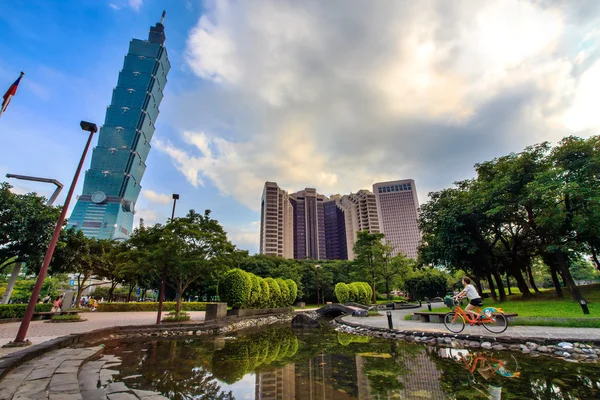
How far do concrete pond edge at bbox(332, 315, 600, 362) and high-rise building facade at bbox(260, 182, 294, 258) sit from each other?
382ft

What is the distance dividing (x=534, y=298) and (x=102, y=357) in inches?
1104

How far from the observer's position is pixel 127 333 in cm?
1220

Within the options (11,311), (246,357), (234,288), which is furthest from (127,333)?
(11,311)

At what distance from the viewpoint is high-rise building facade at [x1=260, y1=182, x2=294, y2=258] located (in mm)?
126875

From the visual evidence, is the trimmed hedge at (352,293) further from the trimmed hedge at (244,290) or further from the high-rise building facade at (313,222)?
the high-rise building facade at (313,222)

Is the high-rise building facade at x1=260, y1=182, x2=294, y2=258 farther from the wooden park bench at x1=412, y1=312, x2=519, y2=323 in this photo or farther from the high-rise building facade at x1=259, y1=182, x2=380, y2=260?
the wooden park bench at x1=412, y1=312, x2=519, y2=323

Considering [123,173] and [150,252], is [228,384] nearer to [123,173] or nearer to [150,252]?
[150,252]

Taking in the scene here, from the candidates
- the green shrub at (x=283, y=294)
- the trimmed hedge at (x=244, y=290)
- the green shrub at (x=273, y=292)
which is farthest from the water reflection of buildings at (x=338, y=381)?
the green shrub at (x=283, y=294)

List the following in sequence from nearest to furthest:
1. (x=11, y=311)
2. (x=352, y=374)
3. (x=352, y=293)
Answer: (x=352, y=374) < (x=11, y=311) < (x=352, y=293)

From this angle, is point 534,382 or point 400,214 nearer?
point 534,382

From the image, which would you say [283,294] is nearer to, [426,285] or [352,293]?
[352,293]

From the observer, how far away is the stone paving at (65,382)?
13.0 ft

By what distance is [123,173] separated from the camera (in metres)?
146

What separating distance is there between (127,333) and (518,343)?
607 inches
